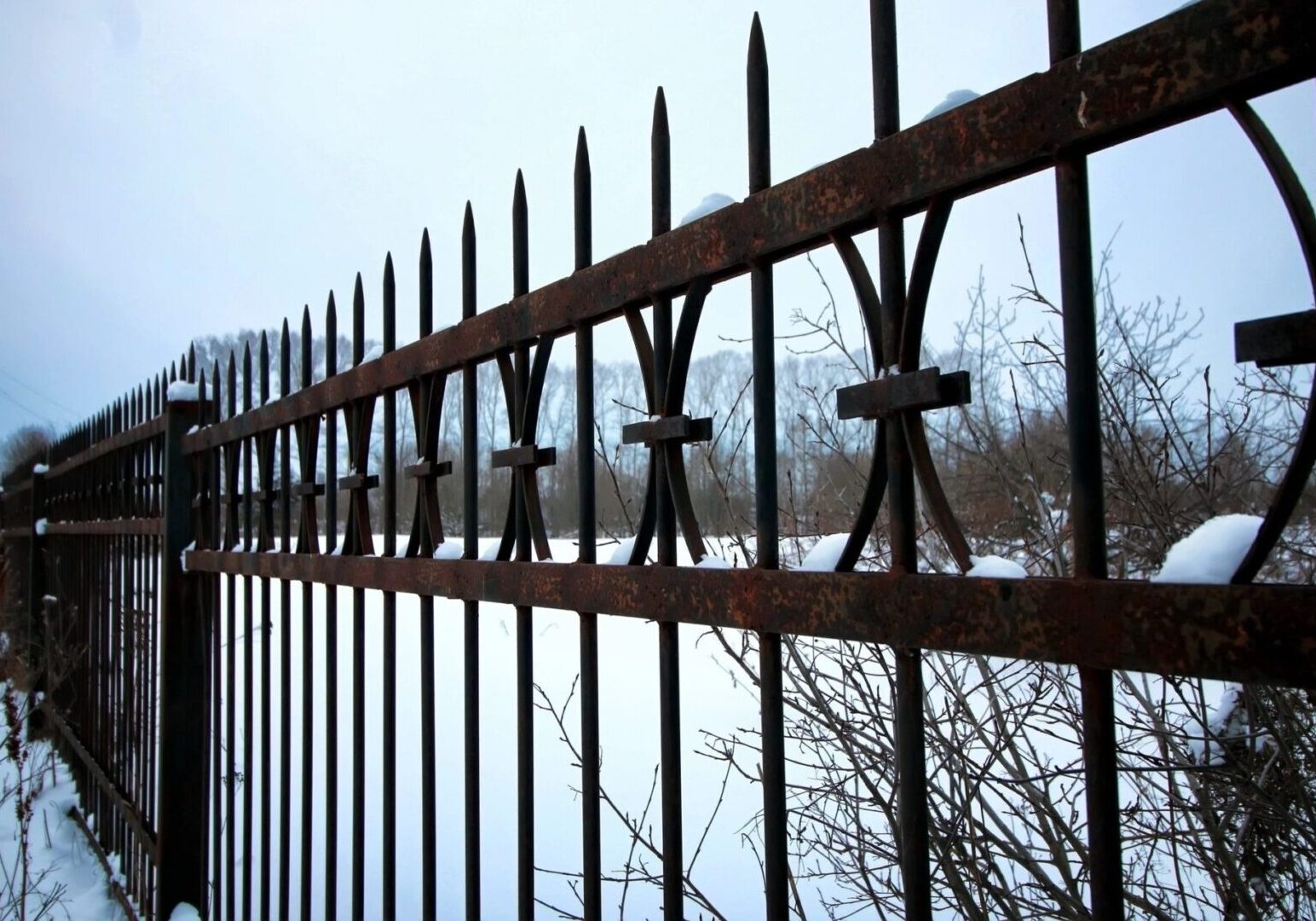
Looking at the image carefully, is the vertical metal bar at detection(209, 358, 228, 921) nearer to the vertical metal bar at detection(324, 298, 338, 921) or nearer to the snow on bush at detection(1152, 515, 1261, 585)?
the vertical metal bar at detection(324, 298, 338, 921)

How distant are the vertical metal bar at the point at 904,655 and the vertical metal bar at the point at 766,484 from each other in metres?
0.16

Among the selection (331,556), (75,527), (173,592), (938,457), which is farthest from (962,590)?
(75,527)

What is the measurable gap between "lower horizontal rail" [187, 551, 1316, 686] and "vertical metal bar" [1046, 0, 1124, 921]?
36mm

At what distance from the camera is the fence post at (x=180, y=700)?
3176mm

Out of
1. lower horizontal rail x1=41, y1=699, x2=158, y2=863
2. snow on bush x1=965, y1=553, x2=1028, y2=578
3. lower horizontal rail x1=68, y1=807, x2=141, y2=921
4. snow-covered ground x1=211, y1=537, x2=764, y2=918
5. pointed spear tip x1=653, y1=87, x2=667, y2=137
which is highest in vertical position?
pointed spear tip x1=653, y1=87, x2=667, y2=137

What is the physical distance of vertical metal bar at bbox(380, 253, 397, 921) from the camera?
1.87 m

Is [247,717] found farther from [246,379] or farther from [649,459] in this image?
[649,459]

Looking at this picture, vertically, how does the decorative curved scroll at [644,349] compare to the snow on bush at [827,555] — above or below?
above

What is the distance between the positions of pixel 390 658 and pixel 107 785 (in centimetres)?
338

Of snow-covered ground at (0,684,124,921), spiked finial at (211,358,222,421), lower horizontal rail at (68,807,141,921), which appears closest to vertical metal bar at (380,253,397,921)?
spiked finial at (211,358,222,421)

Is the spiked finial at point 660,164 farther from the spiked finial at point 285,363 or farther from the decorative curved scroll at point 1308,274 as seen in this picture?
the spiked finial at point 285,363

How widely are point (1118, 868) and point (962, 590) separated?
0.27m

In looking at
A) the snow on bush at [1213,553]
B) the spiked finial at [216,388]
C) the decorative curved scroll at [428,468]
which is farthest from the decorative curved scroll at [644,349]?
the spiked finial at [216,388]

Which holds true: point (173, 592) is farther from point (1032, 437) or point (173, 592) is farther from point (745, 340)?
point (1032, 437)
